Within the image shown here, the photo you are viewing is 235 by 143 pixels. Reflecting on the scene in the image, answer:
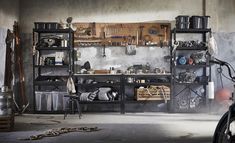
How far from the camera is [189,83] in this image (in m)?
8.52

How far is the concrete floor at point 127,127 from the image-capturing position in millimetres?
A: 5238

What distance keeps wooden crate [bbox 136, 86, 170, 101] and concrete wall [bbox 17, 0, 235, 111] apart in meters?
1.12

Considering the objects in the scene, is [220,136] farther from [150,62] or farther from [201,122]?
[150,62]

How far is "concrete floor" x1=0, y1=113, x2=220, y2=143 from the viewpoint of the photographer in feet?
17.2

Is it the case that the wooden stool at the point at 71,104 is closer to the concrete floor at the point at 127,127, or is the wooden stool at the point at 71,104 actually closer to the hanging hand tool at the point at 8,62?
the concrete floor at the point at 127,127

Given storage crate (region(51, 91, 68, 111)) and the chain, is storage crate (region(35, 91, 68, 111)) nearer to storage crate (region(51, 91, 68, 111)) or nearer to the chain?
storage crate (region(51, 91, 68, 111))

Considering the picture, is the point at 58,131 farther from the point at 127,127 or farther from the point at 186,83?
the point at 186,83

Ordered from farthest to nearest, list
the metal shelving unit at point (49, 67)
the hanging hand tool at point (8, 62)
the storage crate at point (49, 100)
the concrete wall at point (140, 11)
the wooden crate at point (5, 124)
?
the concrete wall at point (140, 11) → the storage crate at point (49, 100) → the metal shelving unit at point (49, 67) → the hanging hand tool at point (8, 62) → the wooden crate at point (5, 124)

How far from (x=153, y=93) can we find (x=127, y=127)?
6.91ft

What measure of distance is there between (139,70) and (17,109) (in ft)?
9.46

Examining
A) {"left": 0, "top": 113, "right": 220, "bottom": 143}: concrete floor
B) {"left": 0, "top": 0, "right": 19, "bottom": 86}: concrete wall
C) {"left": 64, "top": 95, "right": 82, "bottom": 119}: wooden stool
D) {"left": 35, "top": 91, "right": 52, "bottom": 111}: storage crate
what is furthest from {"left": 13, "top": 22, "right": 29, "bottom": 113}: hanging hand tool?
{"left": 64, "top": 95, "right": 82, "bottom": 119}: wooden stool

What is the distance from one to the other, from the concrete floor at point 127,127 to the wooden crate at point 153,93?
354 millimetres

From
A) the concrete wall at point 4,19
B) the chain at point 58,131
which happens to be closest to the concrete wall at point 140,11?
the concrete wall at point 4,19

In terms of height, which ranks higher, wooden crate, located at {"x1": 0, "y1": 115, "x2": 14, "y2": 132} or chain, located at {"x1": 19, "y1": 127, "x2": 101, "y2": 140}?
wooden crate, located at {"x1": 0, "y1": 115, "x2": 14, "y2": 132}
